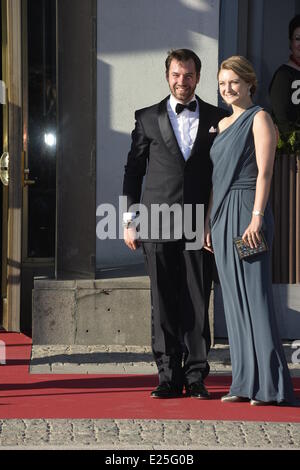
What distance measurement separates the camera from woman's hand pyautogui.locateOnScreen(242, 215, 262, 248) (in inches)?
273

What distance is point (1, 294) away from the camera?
1016cm

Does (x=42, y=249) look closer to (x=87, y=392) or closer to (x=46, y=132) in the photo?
(x=46, y=132)

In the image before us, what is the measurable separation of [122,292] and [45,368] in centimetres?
102

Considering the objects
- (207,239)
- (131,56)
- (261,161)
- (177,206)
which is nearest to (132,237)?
(177,206)

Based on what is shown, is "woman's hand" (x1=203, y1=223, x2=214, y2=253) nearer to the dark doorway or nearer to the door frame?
the door frame

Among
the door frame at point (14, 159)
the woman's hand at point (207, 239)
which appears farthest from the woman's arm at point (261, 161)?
the door frame at point (14, 159)

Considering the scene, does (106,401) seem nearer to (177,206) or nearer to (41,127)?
(177,206)

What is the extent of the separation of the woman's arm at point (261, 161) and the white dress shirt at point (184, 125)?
0.42 meters

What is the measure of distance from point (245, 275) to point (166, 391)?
0.83 m

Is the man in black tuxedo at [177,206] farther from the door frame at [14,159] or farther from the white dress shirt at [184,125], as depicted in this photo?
the door frame at [14,159]

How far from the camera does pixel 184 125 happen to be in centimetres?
720

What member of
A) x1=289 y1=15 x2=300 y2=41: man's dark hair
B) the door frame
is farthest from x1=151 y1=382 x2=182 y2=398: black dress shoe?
x1=289 y1=15 x2=300 y2=41: man's dark hair
